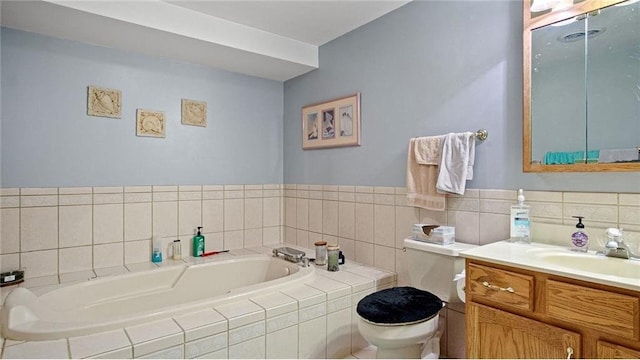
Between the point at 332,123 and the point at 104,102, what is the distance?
177 cm

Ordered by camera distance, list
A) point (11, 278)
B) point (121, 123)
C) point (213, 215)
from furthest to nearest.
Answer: point (213, 215) → point (121, 123) → point (11, 278)

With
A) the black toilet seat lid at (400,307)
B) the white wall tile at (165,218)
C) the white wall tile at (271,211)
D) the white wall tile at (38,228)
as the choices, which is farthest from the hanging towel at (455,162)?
the white wall tile at (38,228)

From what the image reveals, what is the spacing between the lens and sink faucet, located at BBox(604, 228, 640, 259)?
53.2 inches

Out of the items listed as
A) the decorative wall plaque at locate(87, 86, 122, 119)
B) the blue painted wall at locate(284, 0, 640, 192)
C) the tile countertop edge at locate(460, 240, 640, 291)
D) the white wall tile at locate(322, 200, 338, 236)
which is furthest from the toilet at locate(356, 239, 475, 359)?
the decorative wall plaque at locate(87, 86, 122, 119)

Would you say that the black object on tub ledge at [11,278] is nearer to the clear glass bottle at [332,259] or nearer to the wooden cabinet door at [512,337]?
the clear glass bottle at [332,259]

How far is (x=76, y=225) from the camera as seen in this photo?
8.00ft

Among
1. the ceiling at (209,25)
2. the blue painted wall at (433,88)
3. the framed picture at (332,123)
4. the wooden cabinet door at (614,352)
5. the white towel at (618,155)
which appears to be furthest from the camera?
the framed picture at (332,123)

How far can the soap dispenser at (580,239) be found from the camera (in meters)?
1.48

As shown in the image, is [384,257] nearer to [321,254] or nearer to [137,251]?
[321,254]

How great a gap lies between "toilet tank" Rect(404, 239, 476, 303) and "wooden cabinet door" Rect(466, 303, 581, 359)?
0.41 metres

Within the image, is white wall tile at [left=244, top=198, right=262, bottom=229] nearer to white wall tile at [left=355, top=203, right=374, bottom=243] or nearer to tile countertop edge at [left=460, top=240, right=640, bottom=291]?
white wall tile at [left=355, top=203, right=374, bottom=243]

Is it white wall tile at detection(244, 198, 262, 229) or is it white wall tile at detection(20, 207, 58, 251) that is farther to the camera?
white wall tile at detection(244, 198, 262, 229)

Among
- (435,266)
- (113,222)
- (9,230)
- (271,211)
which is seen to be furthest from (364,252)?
(9,230)

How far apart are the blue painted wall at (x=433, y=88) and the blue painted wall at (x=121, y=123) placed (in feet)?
2.05
